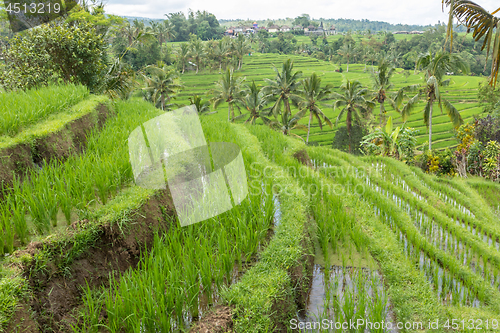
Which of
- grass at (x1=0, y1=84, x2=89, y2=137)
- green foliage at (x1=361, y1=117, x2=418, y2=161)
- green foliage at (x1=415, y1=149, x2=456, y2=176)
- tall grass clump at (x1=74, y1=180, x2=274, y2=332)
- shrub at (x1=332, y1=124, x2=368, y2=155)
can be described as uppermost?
grass at (x1=0, y1=84, x2=89, y2=137)

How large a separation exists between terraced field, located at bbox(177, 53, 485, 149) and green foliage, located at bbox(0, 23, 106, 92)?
59.2 ft

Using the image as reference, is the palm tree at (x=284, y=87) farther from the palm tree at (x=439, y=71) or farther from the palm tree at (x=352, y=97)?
the palm tree at (x=439, y=71)

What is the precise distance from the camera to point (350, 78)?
41031 mm

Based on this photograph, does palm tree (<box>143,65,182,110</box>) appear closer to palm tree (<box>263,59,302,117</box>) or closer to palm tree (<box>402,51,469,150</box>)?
palm tree (<box>263,59,302,117</box>)

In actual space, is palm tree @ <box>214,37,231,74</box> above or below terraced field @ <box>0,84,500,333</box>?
above

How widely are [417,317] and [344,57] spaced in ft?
180

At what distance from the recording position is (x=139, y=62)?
36.2 m

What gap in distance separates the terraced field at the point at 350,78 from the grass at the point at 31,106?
64.4 feet

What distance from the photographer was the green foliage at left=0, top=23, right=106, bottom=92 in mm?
7301

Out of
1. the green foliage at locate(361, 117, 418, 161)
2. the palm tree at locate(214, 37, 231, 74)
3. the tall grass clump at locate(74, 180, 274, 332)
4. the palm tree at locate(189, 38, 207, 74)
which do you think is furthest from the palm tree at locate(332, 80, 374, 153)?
the palm tree at locate(189, 38, 207, 74)

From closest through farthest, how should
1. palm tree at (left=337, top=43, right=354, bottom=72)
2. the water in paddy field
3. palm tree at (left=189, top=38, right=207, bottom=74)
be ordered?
1. the water in paddy field
2. palm tree at (left=189, top=38, right=207, bottom=74)
3. palm tree at (left=337, top=43, right=354, bottom=72)

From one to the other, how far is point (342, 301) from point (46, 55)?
26.2 ft

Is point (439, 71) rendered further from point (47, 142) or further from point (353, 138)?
point (47, 142)

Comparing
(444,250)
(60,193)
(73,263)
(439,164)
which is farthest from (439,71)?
(73,263)
